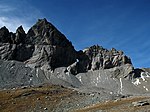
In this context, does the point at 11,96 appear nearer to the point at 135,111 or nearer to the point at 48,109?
the point at 48,109

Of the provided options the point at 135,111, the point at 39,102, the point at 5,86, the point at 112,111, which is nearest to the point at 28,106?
the point at 39,102

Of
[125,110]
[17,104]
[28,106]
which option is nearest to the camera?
[125,110]

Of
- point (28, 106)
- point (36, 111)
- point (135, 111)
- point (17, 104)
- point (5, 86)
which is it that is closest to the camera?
point (135, 111)

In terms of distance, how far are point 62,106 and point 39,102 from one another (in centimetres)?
1741

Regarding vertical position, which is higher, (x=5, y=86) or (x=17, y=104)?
(x=5, y=86)

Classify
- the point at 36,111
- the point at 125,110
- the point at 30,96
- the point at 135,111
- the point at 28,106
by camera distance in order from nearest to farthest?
the point at 135,111, the point at 125,110, the point at 36,111, the point at 28,106, the point at 30,96

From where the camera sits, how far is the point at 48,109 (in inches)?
3814

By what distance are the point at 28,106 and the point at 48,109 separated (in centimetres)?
1210

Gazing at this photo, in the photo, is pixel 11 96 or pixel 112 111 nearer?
pixel 112 111

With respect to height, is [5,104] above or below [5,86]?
below

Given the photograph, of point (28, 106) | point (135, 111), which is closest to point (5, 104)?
point (28, 106)

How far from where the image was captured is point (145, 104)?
5591cm

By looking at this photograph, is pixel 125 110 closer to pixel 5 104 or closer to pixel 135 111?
pixel 135 111

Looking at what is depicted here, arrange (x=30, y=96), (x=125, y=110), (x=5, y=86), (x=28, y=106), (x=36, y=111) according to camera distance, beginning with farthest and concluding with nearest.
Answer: (x=5, y=86) < (x=30, y=96) < (x=28, y=106) < (x=36, y=111) < (x=125, y=110)
